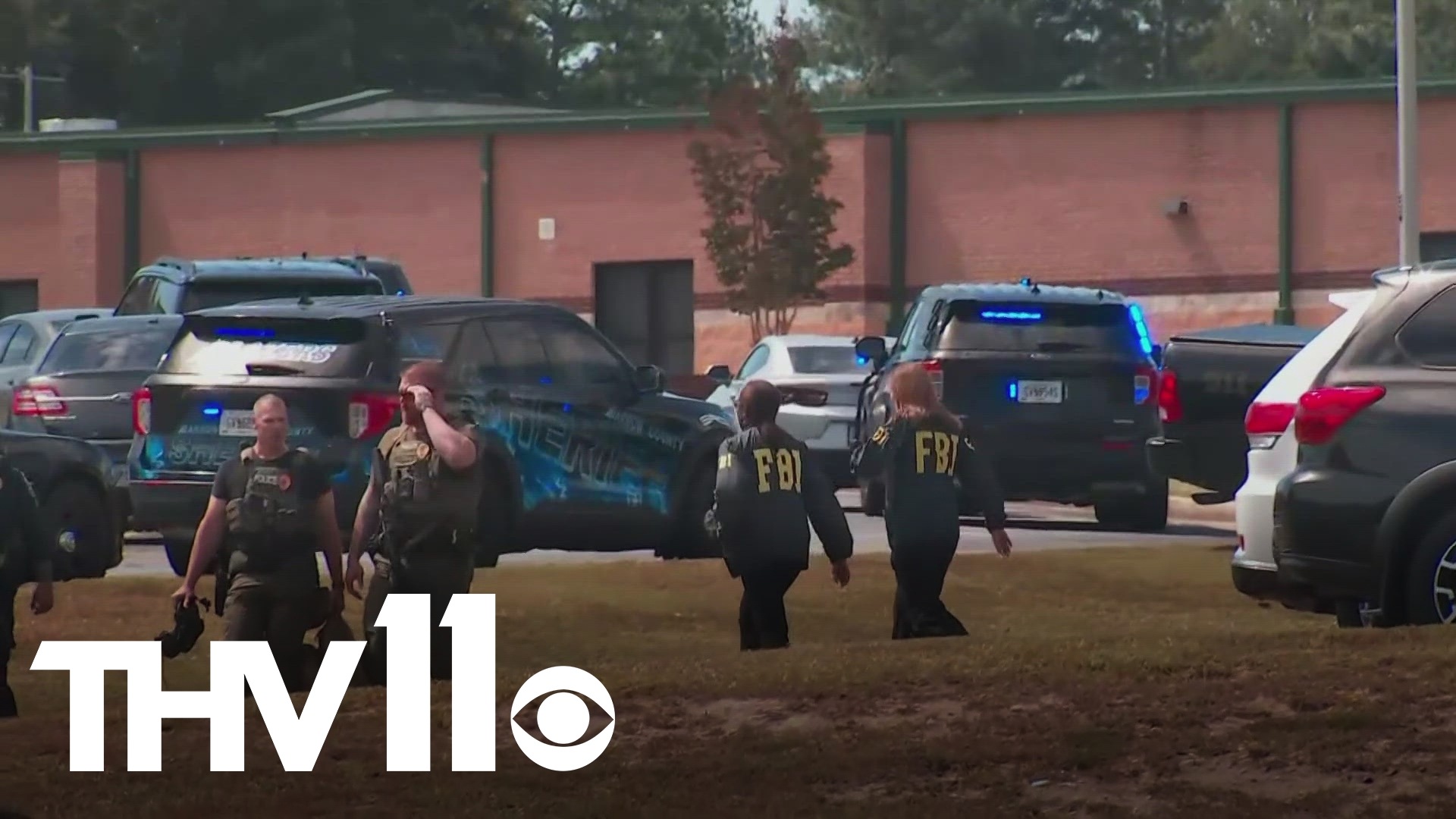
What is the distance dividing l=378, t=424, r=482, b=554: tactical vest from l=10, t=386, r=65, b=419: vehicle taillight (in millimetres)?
10412

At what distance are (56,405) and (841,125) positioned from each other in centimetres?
2764

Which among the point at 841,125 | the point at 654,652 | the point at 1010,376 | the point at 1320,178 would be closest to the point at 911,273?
the point at 841,125

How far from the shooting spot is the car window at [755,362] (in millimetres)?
29422

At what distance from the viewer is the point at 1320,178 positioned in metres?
47.0

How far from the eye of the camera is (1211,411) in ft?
61.8

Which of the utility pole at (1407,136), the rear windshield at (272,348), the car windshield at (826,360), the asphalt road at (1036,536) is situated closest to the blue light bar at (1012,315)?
the asphalt road at (1036,536)

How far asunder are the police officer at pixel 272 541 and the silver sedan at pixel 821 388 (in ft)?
43.2

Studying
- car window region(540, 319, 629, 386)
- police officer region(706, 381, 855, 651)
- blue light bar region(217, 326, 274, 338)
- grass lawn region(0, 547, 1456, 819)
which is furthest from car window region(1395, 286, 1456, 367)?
blue light bar region(217, 326, 274, 338)

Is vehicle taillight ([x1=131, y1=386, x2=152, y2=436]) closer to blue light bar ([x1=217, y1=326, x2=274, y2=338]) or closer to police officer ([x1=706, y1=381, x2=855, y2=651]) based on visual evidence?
blue light bar ([x1=217, y1=326, x2=274, y2=338])

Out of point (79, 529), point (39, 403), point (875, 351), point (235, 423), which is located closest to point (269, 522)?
point (235, 423)

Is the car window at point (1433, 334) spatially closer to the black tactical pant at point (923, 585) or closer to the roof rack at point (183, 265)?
the black tactical pant at point (923, 585)

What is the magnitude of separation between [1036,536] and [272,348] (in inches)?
290

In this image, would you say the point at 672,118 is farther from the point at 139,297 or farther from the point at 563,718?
the point at 563,718

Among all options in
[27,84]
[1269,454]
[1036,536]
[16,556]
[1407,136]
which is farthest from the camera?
[27,84]
